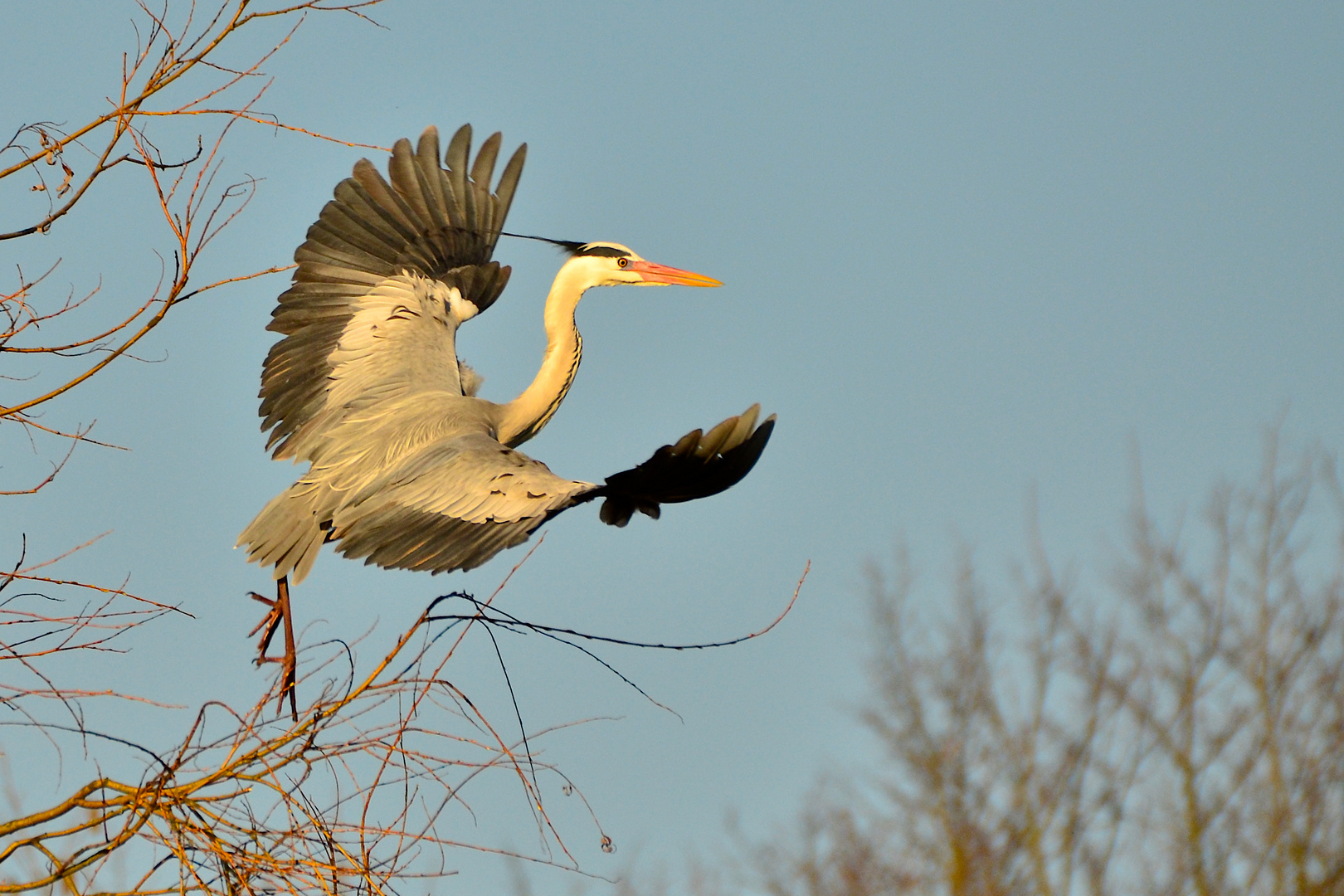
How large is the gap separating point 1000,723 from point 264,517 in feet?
19.8

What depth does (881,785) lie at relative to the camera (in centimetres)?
1002

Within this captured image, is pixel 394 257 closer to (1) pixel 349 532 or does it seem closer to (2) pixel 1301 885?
(1) pixel 349 532

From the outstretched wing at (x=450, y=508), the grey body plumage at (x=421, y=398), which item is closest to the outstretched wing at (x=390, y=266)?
the grey body plumage at (x=421, y=398)

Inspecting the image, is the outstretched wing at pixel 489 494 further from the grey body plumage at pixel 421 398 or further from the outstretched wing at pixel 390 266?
the outstretched wing at pixel 390 266

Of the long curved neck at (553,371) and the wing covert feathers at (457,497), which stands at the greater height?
the long curved neck at (553,371)

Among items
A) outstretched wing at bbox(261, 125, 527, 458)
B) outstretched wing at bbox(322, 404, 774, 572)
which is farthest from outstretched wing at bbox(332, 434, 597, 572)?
outstretched wing at bbox(261, 125, 527, 458)

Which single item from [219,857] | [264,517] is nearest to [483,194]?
[264,517]

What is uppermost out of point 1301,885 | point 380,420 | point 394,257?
point 394,257

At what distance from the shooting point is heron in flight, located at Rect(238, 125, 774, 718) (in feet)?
15.0

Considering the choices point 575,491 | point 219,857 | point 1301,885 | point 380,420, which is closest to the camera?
point 219,857

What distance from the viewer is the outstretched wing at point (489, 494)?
427cm

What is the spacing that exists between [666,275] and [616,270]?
0.77 ft

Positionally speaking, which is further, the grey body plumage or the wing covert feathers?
the grey body plumage

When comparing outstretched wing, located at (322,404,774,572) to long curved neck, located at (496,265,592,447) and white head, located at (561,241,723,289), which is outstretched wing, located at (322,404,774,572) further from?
white head, located at (561,241,723,289)
